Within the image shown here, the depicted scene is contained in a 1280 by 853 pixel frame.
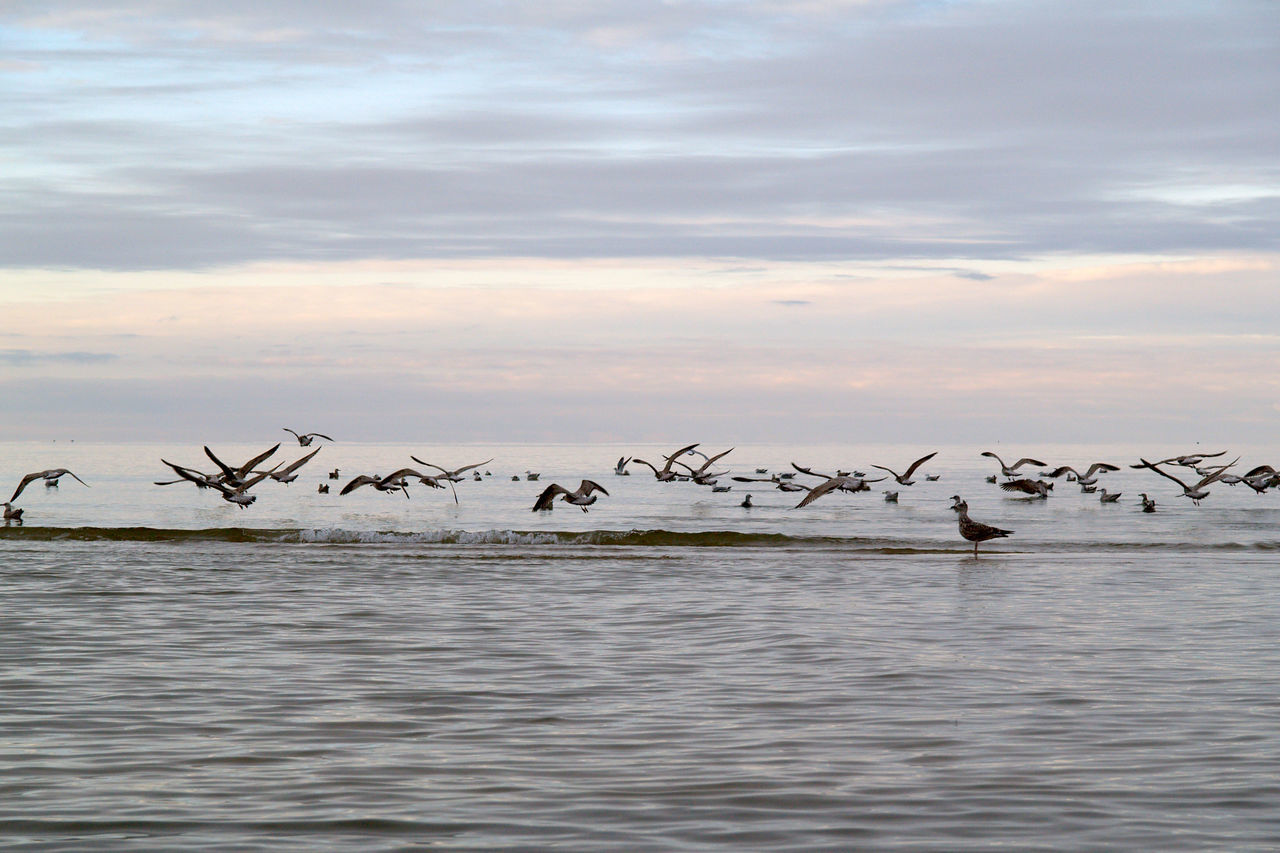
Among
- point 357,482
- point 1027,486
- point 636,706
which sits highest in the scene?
point 357,482

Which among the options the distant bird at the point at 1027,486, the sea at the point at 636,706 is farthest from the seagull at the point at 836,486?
the sea at the point at 636,706

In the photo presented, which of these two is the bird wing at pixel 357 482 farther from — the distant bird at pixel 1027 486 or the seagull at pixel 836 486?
the distant bird at pixel 1027 486

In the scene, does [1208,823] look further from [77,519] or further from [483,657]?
[77,519]

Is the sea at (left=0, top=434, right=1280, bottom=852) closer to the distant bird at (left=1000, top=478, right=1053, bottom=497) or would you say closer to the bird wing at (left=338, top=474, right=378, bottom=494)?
the bird wing at (left=338, top=474, right=378, bottom=494)

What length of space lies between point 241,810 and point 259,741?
1710 mm

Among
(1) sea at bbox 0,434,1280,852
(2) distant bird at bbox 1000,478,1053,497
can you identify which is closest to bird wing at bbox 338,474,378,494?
(1) sea at bbox 0,434,1280,852

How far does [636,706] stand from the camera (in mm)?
10164

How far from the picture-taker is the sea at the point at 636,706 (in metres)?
7.00

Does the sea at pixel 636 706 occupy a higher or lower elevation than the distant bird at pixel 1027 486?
lower

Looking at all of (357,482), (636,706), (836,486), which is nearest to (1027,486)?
(836,486)

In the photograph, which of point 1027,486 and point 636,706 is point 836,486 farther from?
point 636,706

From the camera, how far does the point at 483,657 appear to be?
1265 centimetres

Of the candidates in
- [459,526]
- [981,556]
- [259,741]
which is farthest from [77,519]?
[259,741]

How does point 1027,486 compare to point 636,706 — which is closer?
point 636,706
